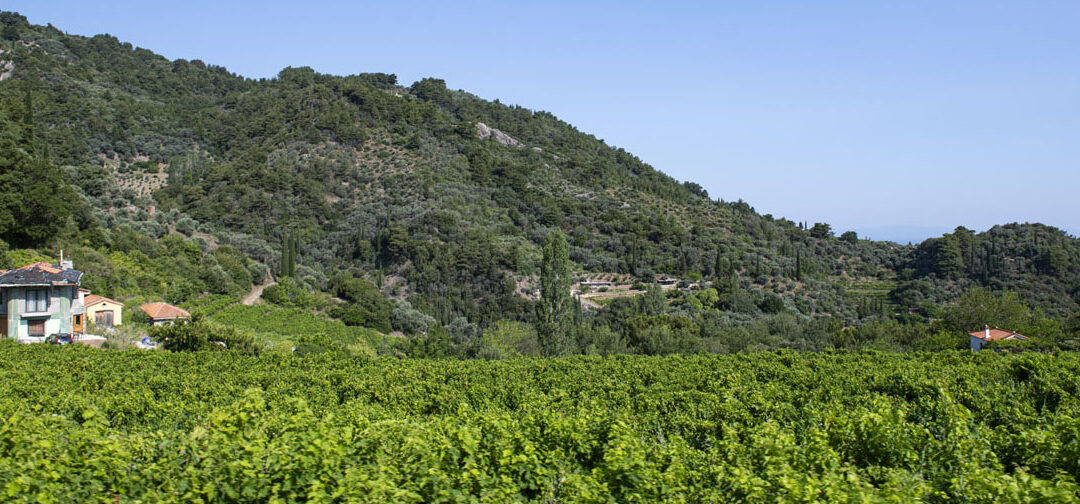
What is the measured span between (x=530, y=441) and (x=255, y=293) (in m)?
44.0

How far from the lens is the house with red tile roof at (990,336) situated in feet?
101

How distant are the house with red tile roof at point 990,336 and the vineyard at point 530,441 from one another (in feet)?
62.1

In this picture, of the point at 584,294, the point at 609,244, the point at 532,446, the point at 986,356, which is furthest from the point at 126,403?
the point at 609,244

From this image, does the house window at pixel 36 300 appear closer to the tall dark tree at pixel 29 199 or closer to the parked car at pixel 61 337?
the parked car at pixel 61 337

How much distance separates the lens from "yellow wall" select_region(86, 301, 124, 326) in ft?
94.9

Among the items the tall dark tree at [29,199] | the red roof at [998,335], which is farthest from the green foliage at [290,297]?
the red roof at [998,335]

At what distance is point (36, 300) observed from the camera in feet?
79.5

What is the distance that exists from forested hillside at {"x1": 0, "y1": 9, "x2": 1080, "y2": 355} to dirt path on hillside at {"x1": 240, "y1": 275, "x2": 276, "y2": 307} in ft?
2.09

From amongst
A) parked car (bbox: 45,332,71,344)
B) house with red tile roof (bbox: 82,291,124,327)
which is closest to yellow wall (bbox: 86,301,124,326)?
house with red tile roof (bbox: 82,291,124,327)

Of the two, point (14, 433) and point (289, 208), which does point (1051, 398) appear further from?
point (289, 208)

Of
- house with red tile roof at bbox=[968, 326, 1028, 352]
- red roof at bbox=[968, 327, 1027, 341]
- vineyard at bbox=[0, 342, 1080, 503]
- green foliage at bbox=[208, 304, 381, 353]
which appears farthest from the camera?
green foliage at bbox=[208, 304, 381, 353]

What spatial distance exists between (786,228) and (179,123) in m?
79.6

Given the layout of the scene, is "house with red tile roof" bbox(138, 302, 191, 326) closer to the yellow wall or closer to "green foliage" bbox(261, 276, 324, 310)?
the yellow wall

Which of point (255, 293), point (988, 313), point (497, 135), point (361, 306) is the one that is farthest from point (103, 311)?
point (497, 135)
